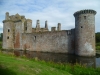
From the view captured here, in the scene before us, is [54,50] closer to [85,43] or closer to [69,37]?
[69,37]

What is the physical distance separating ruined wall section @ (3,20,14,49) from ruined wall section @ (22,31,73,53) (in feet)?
12.6

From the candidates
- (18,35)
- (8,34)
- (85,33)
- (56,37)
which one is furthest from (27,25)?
(85,33)

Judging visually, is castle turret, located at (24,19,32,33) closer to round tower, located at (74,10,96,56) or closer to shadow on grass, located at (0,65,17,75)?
round tower, located at (74,10,96,56)

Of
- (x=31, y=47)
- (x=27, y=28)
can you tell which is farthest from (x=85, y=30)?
(x=27, y=28)

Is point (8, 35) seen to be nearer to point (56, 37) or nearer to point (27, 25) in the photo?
point (27, 25)

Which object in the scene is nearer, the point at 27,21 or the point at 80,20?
the point at 80,20

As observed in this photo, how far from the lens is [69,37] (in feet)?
87.1

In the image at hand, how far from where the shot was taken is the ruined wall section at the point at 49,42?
1056 inches

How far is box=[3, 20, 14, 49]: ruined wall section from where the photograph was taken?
35.9 m

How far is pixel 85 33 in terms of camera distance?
23.6 meters

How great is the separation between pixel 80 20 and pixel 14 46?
61.6 ft

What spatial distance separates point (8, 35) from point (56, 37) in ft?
46.2

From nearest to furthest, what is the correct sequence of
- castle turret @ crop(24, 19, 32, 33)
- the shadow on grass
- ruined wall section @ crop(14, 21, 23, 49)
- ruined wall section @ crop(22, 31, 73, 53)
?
the shadow on grass, ruined wall section @ crop(22, 31, 73, 53), ruined wall section @ crop(14, 21, 23, 49), castle turret @ crop(24, 19, 32, 33)

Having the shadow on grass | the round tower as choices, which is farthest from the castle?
the shadow on grass
